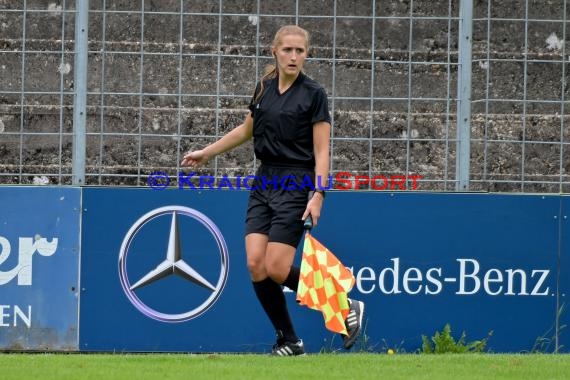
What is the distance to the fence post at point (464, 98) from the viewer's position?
30.3 ft

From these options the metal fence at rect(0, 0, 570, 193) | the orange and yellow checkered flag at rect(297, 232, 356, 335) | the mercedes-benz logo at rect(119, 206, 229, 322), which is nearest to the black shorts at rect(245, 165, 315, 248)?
the orange and yellow checkered flag at rect(297, 232, 356, 335)

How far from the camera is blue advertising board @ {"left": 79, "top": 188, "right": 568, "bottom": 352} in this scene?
9.20 metres

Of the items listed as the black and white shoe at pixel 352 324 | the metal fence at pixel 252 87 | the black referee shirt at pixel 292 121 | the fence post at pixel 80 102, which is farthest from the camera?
the metal fence at pixel 252 87

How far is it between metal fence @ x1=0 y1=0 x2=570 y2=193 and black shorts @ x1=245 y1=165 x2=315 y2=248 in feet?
6.07

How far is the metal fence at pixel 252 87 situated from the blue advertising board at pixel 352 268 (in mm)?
391

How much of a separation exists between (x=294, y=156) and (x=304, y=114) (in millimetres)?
262

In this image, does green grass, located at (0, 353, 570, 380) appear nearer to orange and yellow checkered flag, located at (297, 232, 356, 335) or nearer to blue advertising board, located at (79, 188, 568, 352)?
orange and yellow checkered flag, located at (297, 232, 356, 335)

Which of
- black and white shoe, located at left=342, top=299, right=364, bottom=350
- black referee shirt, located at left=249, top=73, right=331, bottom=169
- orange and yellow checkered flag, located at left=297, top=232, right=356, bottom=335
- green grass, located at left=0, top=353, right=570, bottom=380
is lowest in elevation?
green grass, located at left=0, top=353, right=570, bottom=380

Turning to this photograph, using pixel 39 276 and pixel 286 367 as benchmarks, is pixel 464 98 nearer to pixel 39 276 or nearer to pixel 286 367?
pixel 286 367

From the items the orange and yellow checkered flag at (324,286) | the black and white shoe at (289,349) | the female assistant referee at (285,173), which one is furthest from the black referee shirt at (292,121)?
the black and white shoe at (289,349)

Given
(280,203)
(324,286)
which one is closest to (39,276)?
(280,203)

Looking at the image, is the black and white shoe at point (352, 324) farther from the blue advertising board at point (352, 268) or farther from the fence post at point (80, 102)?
the fence post at point (80, 102)

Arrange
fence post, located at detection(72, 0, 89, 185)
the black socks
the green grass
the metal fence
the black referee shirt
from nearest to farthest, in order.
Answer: the green grass
the black referee shirt
the black socks
fence post, located at detection(72, 0, 89, 185)
the metal fence

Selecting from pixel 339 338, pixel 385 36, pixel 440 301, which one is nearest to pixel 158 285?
pixel 339 338
